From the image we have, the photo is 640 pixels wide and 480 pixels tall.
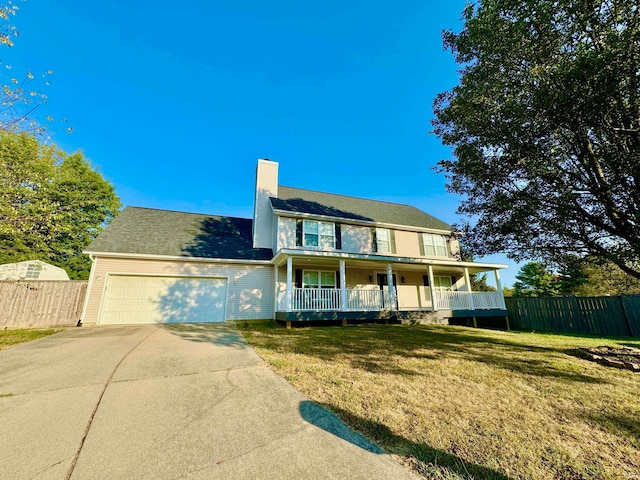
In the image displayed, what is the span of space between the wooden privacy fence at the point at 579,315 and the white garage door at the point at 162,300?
1472cm

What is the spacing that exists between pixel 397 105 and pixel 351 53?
3.58m

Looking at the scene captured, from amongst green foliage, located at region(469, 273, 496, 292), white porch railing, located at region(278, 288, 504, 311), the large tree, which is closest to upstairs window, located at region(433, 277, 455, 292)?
white porch railing, located at region(278, 288, 504, 311)

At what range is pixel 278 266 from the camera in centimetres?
1227

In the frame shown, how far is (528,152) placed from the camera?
6273 mm

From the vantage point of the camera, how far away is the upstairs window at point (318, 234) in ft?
42.8

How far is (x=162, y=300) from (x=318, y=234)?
754cm

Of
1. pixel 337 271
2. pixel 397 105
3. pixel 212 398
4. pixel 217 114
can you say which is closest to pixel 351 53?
pixel 397 105

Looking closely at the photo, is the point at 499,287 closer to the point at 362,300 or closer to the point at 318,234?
the point at 362,300

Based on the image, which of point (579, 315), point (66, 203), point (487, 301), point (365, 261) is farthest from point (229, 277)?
point (66, 203)

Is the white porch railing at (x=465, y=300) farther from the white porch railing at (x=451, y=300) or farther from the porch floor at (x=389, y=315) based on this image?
the porch floor at (x=389, y=315)

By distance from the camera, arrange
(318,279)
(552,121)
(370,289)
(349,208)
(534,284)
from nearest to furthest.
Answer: (552,121) → (318,279) → (370,289) → (349,208) → (534,284)

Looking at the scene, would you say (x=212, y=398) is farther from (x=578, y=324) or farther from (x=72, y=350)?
(x=578, y=324)

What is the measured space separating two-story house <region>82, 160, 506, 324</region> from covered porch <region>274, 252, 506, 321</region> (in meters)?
0.05

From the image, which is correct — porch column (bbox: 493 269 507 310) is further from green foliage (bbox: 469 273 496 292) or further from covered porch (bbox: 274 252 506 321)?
green foliage (bbox: 469 273 496 292)
